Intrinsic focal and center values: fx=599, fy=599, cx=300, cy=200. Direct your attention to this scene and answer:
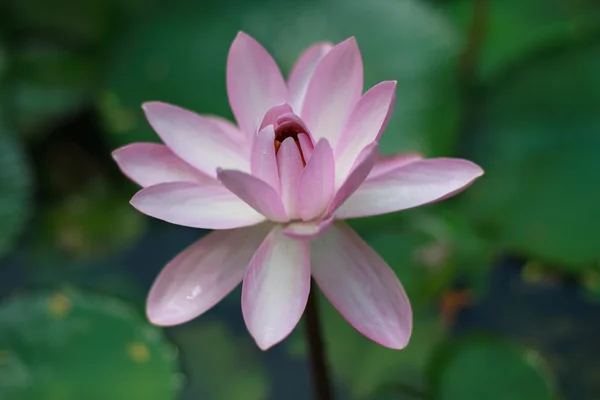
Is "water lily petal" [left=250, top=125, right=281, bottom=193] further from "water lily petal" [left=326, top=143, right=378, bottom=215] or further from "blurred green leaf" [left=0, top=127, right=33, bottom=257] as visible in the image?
"blurred green leaf" [left=0, top=127, right=33, bottom=257]

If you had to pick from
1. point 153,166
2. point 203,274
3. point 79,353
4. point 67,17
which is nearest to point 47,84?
point 67,17

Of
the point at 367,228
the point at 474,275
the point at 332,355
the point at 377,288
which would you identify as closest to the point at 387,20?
the point at 367,228

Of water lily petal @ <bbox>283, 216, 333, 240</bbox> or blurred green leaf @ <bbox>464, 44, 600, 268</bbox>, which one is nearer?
water lily petal @ <bbox>283, 216, 333, 240</bbox>

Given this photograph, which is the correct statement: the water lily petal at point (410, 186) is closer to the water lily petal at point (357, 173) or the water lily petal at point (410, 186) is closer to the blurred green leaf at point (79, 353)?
the water lily petal at point (357, 173)

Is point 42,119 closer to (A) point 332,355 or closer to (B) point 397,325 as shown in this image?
(A) point 332,355

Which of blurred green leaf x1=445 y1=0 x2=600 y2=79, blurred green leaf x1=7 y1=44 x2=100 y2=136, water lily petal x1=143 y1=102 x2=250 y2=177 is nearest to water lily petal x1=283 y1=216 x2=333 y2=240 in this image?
water lily petal x1=143 y1=102 x2=250 y2=177

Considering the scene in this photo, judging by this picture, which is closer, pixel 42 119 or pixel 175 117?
pixel 175 117

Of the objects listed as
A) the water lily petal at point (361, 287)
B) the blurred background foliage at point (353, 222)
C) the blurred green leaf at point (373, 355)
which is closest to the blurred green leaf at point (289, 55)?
the blurred background foliage at point (353, 222)
